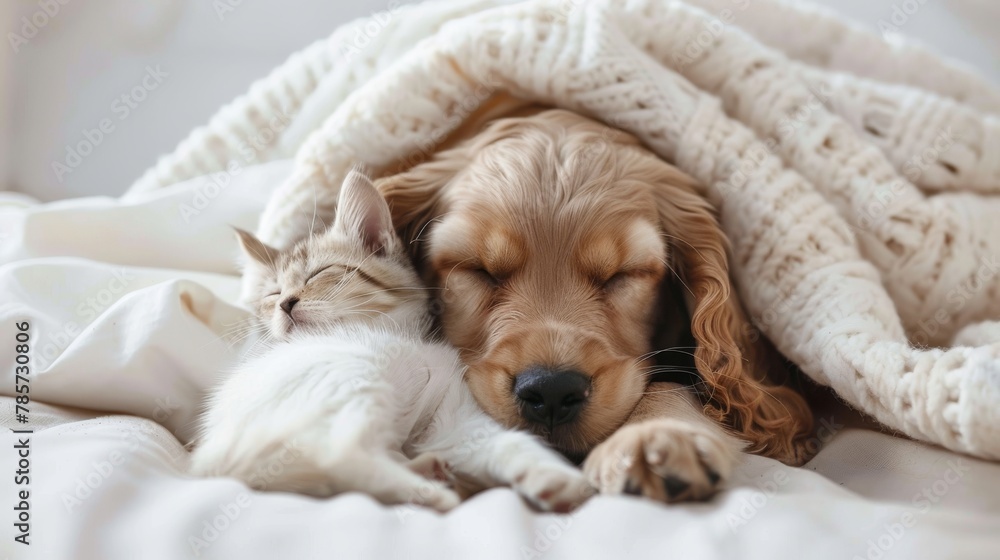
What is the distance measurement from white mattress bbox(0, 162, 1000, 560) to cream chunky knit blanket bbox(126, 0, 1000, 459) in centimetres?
33

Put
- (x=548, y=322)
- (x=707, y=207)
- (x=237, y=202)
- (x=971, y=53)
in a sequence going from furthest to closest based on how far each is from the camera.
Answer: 1. (x=971, y=53)
2. (x=237, y=202)
3. (x=707, y=207)
4. (x=548, y=322)

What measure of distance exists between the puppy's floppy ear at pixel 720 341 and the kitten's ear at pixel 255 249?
946 millimetres

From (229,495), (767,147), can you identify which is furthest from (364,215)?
(767,147)

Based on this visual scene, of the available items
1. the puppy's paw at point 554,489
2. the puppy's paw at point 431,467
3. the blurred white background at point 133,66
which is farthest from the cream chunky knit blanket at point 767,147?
the blurred white background at point 133,66

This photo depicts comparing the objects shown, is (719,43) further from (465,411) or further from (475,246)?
(465,411)

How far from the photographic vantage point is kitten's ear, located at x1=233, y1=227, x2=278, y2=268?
1.62 m

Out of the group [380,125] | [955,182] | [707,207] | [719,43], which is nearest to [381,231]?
[380,125]

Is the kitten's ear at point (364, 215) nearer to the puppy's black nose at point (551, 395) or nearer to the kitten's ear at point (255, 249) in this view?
the kitten's ear at point (255, 249)

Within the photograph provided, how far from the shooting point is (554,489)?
113 cm

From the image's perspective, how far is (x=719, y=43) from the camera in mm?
2033

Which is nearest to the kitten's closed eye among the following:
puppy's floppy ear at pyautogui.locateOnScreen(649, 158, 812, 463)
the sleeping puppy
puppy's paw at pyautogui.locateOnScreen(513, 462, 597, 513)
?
the sleeping puppy

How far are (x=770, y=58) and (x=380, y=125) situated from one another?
3.62 feet

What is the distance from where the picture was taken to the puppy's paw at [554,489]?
1.13 metres

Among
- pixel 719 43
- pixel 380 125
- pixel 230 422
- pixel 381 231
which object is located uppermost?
pixel 719 43
